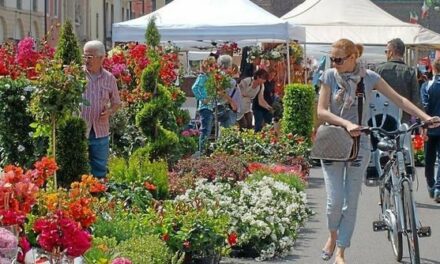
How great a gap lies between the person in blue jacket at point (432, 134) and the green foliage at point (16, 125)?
497 cm

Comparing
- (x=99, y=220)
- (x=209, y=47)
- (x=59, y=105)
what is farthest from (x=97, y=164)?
(x=209, y=47)

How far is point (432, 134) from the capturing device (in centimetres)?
1280

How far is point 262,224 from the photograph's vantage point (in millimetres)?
8789

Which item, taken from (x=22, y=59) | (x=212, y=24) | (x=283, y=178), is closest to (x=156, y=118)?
(x=22, y=59)

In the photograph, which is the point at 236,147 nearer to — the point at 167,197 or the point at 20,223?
the point at 167,197

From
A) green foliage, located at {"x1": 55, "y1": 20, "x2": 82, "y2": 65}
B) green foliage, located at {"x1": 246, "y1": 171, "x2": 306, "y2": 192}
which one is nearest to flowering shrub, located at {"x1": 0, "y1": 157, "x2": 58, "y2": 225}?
green foliage, located at {"x1": 55, "y1": 20, "x2": 82, "y2": 65}

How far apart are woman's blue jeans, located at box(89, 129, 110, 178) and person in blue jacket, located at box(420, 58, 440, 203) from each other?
432 cm

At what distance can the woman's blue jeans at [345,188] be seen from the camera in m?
7.90

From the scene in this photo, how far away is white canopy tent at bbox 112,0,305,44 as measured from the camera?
1664 cm

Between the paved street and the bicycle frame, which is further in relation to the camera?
the paved street

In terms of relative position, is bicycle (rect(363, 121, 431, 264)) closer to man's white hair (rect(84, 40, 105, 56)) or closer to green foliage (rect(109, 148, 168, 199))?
green foliage (rect(109, 148, 168, 199))

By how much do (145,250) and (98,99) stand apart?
358 centimetres

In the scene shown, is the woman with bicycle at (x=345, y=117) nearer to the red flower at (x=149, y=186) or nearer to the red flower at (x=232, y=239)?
the red flower at (x=232, y=239)

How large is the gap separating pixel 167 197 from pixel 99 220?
7.81ft
